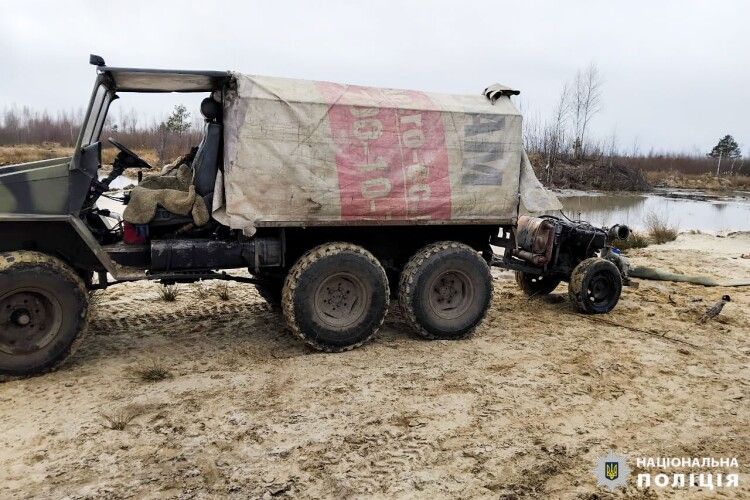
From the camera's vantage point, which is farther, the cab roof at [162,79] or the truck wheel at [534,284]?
the truck wheel at [534,284]

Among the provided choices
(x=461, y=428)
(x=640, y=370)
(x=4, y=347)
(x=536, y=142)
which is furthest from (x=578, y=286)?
(x=536, y=142)

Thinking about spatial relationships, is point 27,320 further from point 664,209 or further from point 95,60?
point 664,209

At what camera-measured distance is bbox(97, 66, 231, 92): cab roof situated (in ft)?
16.3

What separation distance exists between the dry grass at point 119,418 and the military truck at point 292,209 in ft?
3.33

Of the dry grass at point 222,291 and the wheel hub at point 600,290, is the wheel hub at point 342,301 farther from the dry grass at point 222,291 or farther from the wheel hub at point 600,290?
the wheel hub at point 600,290

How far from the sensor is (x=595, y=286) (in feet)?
24.3

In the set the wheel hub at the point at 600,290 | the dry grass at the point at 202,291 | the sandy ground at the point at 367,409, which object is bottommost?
the sandy ground at the point at 367,409

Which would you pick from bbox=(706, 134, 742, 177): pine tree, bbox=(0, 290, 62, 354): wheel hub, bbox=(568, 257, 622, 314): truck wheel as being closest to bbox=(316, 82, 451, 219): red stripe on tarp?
bbox=(568, 257, 622, 314): truck wheel

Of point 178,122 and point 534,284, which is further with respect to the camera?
point 178,122

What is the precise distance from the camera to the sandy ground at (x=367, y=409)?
3.54 m

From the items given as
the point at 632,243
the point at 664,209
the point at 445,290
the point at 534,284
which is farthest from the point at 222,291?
the point at 664,209

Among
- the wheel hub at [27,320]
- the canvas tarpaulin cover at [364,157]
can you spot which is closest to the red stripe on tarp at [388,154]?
the canvas tarpaulin cover at [364,157]

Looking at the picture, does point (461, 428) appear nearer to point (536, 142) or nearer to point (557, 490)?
point (557, 490)

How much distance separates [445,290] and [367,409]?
2.16 m
